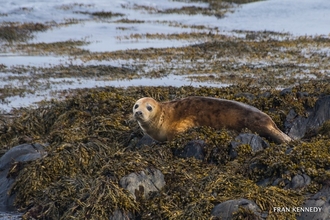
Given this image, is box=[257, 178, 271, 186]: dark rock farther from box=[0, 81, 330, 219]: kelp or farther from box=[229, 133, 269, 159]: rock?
box=[229, 133, 269, 159]: rock

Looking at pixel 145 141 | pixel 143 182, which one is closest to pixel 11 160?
pixel 145 141

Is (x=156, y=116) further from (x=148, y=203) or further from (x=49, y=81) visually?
(x=49, y=81)

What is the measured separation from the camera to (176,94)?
33.2 feet

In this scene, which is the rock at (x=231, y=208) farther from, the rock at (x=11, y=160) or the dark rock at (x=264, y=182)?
the rock at (x=11, y=160)

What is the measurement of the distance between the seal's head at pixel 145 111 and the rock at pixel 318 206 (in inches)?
109

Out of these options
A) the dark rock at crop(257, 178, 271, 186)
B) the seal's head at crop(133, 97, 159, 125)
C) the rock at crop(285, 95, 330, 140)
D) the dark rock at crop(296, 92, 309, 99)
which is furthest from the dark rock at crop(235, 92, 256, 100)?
the dark rock at crop(257, 178, 271, 186)

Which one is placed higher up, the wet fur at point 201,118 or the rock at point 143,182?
the wet fur at point 201,118

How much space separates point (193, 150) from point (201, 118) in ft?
2.70

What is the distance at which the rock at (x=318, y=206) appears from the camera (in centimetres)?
512

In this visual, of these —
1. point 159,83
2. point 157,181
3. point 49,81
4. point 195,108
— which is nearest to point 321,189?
point 157,181

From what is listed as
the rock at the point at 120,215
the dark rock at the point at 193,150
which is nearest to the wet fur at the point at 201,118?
the dark rock at the point at 193,150

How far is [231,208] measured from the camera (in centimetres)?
520

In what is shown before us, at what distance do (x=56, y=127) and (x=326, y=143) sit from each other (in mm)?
4329

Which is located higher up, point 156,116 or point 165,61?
point 156,116
